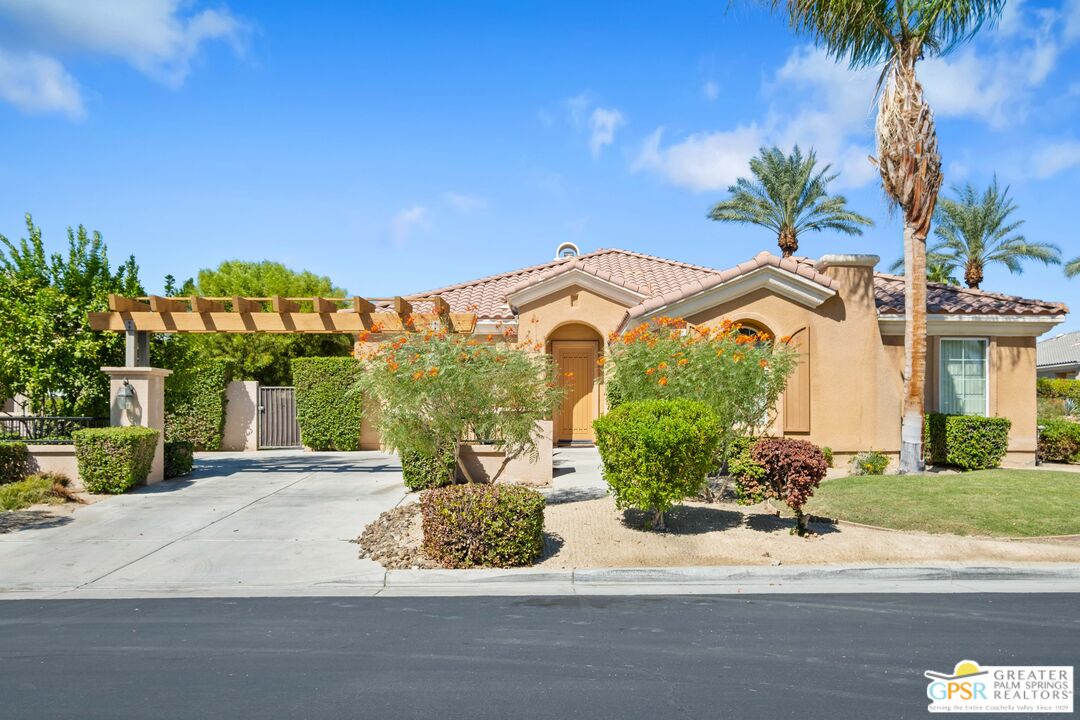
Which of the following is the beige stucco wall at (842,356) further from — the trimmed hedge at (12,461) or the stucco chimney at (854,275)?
the trimmed hedge at (12,461)

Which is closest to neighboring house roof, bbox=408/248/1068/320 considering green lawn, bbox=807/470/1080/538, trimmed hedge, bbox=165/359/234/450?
green lawn, bbox=807/470/1080/538

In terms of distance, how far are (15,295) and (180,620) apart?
10774 mm

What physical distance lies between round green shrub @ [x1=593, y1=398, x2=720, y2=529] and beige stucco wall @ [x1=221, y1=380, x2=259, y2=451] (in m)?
14.9

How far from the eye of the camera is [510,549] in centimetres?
874

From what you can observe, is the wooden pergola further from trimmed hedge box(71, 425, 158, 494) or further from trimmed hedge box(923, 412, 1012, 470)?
trimmed hedge box(923, 412, 1012, 470)

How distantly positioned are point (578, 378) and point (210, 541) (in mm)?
10764

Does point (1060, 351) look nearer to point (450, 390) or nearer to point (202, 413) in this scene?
point (202, 413)

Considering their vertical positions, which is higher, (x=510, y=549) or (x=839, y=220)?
(x=839, y=220)

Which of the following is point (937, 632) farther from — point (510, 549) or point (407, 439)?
point (407, 439)

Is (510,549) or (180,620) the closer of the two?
(180,620)

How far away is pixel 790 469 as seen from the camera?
942 cm

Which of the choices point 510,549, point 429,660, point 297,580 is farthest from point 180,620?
point 510,549

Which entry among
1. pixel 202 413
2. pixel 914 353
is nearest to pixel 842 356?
pixel 914 353

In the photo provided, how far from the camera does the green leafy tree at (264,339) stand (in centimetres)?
2455
